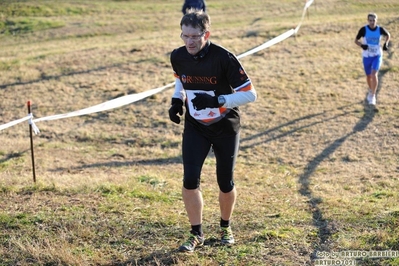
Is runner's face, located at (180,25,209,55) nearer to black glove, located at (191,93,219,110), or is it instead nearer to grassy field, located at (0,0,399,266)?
black glove, located at (191,93,219,110)

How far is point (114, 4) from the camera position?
2600 cm

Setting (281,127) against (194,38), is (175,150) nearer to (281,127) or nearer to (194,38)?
(281,127)

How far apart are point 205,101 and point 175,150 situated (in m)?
5.69

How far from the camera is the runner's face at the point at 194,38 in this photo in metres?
4.50

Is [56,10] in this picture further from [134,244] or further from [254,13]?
[134,244]

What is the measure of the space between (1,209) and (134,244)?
5.89 feet

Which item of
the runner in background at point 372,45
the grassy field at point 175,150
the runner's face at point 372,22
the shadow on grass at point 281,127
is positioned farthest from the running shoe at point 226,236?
the runner's face at point 372,22

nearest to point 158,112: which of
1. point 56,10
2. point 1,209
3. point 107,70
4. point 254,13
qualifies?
point 107,70

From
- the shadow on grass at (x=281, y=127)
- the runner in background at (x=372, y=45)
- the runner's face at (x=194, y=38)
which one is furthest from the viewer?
the runner in background at (x=372, y=45)

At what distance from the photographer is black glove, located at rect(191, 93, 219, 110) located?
Answer: 4570mm

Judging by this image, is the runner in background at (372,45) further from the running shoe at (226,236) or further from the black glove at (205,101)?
the black glove at (205,101)

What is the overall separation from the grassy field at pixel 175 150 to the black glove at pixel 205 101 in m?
1.19

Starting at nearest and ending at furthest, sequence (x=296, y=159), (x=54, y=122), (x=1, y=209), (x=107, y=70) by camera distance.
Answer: (x=1, y=209)
(x=296, y=159)
(x=54, y=122)
(x=107, y=70)

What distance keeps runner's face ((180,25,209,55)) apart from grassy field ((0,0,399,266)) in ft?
5.40
